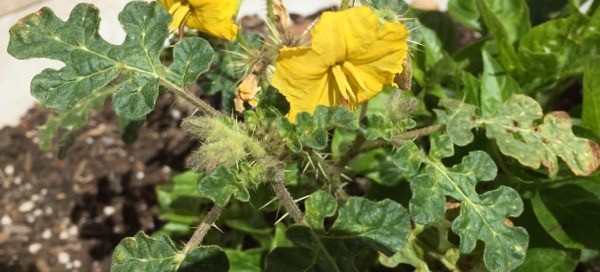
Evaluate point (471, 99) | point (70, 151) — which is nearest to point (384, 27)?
point (471, 99)

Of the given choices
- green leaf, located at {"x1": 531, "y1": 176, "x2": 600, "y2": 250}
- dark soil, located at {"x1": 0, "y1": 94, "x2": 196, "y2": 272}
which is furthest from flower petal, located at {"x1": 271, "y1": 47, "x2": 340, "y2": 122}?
dark soil, located at {"x1": 0, "y1": 94, "x2": 196, "y2": 272}

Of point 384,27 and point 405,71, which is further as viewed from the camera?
point 405,71

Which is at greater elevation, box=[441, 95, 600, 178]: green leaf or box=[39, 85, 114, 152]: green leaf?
box=[39, 85, 114, 152]: green leaf

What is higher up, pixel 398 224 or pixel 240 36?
pixel 240 36

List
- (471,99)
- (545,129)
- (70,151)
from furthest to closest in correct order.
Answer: (70,151)
(471,99)
(545,129)

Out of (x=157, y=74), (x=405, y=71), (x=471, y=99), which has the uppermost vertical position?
(x=157, y=74)

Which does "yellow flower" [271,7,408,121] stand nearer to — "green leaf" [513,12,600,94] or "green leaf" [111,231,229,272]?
"green leaf" [111,231,229,272]

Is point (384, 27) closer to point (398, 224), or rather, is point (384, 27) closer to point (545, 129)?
point (398, 224)
